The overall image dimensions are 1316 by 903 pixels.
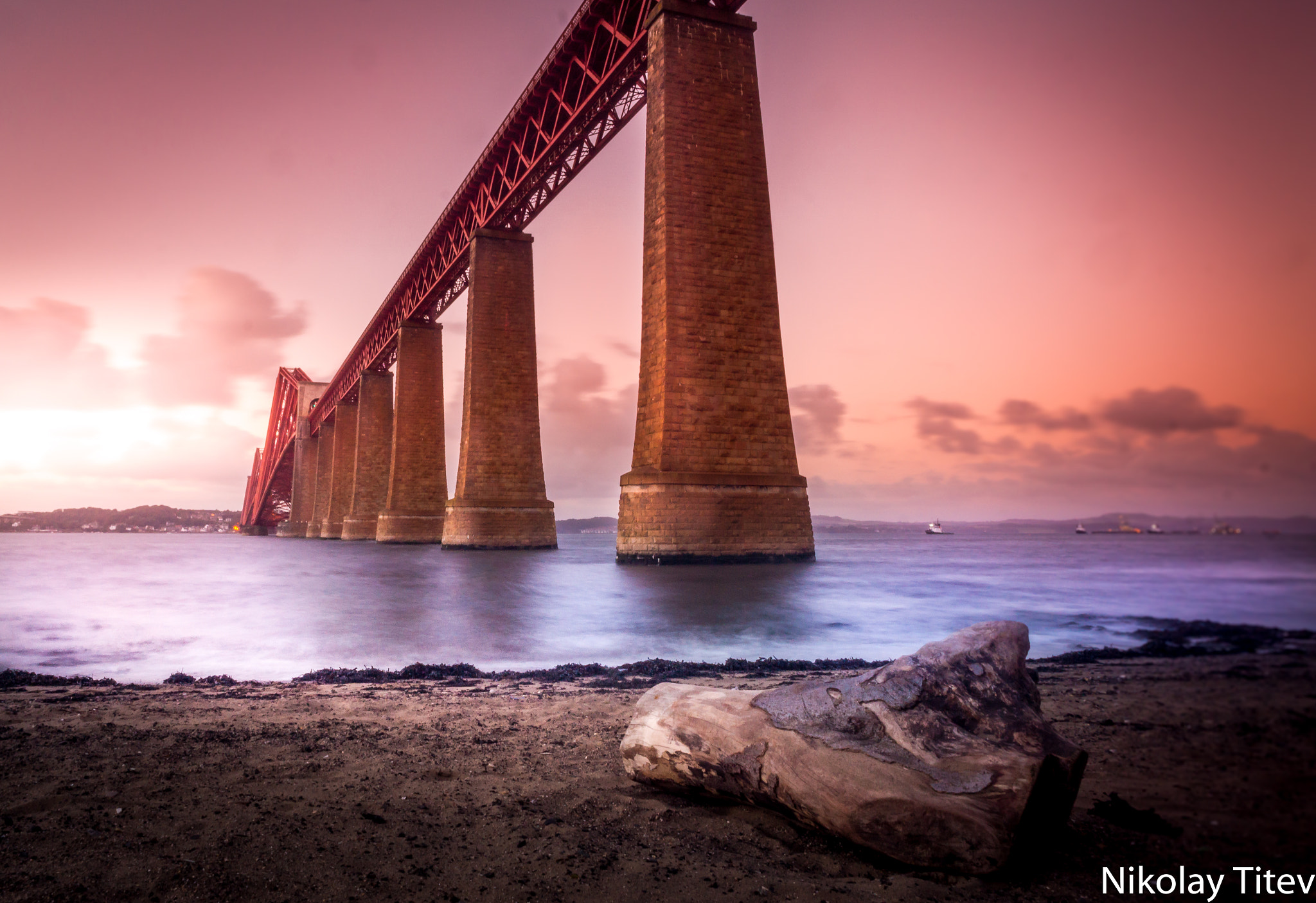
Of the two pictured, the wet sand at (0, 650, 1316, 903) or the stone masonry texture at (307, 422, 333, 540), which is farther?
the stone masonry texture at (307, 422, 333, 540)

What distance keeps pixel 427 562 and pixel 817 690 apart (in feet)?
60.5

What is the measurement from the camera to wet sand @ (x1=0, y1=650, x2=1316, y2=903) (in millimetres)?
1612


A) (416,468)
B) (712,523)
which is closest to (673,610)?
(712,523)

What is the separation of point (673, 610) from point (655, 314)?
7356 millimetres

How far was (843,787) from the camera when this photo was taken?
2.13 metres

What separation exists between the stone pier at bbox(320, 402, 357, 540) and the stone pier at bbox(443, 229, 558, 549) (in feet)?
85.3

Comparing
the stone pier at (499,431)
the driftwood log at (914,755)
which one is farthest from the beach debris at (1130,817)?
the stone pier at (499,431)

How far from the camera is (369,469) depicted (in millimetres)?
39938

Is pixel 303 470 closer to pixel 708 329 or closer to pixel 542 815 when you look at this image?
pixel 708 329

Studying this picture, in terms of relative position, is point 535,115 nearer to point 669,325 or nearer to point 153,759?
point 669,325

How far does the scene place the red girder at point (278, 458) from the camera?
72250 millimetres

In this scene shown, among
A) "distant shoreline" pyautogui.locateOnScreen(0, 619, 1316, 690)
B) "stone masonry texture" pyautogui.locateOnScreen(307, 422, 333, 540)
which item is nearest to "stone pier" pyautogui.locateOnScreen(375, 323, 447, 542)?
"stone masonry texture" pyautogui.locateOnScreen(307, 422, 333, 540)

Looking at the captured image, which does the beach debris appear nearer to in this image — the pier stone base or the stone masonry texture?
the pier stone base

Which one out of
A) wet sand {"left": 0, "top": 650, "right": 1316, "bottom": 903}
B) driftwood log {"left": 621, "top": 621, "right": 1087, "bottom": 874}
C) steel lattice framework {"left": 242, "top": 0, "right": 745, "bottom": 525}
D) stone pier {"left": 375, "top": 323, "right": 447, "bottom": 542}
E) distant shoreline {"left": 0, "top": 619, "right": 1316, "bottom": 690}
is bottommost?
distant shoreline {"left": 0, "top": 619, "right": 1316, "bottom": 690}
